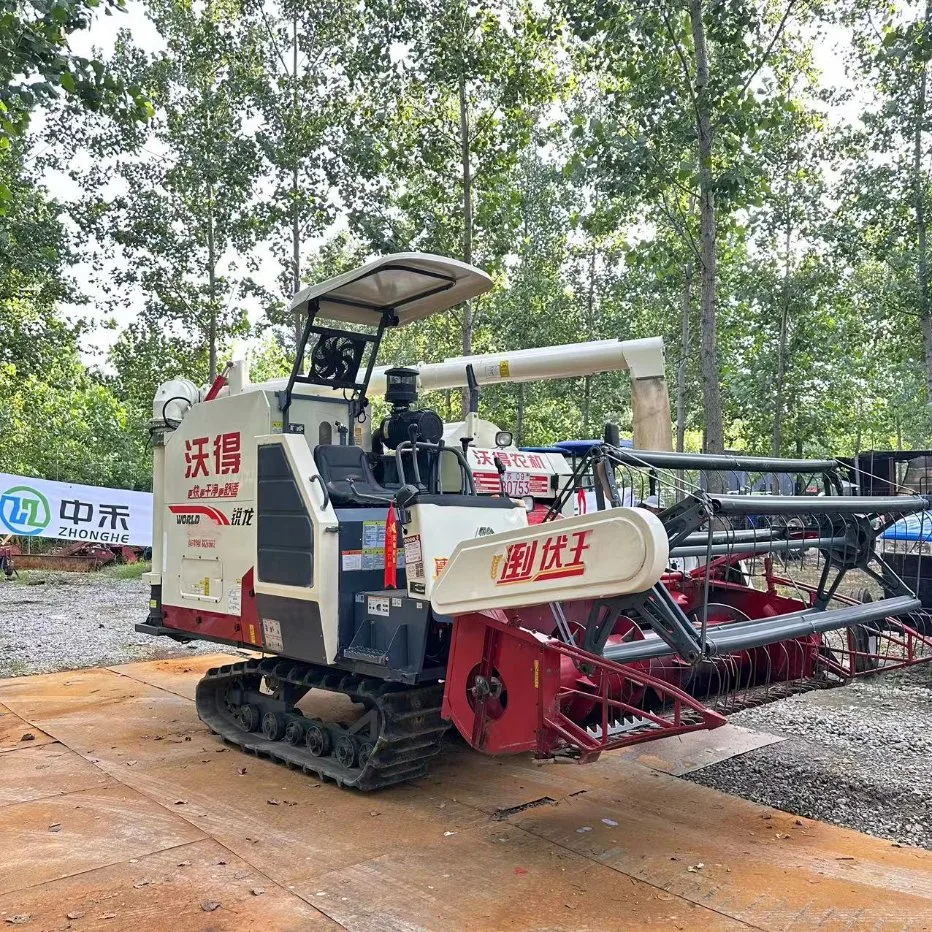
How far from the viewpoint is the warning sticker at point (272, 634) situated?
5.06 m

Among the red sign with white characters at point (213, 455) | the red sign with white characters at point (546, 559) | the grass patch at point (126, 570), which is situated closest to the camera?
the red sign with white characters at point (546, 559)

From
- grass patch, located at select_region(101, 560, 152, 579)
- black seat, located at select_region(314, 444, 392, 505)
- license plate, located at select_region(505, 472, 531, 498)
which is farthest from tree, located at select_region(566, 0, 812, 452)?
grass patch, located at select_region(101, 560, 152, 579)

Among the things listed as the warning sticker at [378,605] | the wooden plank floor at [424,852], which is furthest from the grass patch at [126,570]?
the warning sticker at [378,605]

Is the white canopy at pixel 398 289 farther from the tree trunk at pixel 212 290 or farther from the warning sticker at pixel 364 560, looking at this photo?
the tree trunk at pixel 212 290

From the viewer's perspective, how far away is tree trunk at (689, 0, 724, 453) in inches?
394

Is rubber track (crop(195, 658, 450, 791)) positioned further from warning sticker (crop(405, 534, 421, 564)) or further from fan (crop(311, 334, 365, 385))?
fan (crop(311, 334, 365, 385))

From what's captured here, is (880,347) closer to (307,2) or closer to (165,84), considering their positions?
(307,2)

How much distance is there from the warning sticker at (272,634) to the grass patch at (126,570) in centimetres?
1132

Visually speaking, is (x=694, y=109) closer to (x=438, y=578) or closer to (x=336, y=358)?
(x=336, y=358)

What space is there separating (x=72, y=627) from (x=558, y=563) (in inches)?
340

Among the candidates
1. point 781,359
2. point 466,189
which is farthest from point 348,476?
point 781,359

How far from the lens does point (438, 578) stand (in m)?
4.04

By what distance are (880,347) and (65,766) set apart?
21.3 metres

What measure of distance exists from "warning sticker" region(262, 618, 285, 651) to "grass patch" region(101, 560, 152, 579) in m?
11.3
